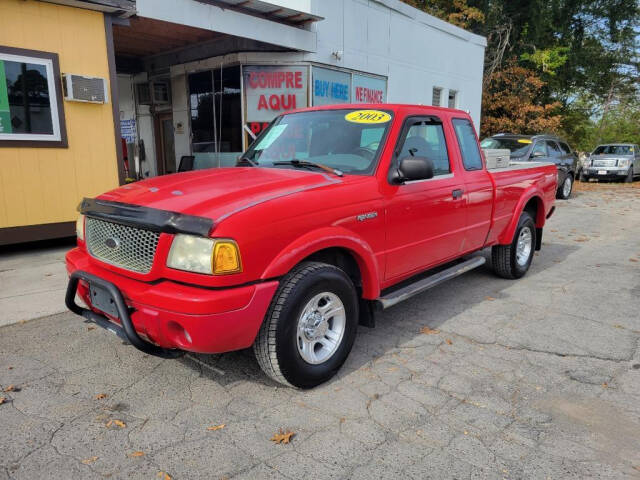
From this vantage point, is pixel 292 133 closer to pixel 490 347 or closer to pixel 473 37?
pixel 490 347

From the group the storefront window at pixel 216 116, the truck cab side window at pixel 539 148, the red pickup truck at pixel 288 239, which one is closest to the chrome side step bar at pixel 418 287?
the red pickup truck at pixel 288 239

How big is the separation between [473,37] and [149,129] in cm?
1123

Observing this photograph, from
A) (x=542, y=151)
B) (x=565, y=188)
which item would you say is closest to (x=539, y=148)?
(x=542, y=151)

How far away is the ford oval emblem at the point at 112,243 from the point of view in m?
2.97

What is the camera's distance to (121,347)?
3785 mm

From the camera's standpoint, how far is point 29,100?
6707 millimetres

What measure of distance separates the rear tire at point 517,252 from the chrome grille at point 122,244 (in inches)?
167

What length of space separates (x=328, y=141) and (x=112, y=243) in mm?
1893

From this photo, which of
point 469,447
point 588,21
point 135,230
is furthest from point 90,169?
point 588,21

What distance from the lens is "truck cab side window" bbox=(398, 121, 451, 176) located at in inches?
156

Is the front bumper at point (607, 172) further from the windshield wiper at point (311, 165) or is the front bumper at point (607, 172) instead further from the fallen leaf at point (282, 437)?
the fallen leaf at point (282, 437)

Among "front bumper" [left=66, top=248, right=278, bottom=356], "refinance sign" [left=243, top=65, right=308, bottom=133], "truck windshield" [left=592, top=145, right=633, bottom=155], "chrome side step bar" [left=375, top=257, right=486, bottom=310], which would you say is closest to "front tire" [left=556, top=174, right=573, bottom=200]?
"truck windshield" [left=592, top=145, right=633, bottom=155]

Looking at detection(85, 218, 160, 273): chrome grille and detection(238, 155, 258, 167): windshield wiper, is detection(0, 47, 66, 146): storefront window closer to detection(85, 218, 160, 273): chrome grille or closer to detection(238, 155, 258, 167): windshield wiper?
detection(238, 155, 258, 167): windshield wiper

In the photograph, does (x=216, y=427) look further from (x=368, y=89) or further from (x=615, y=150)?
Answer: (x=615, y=150)
